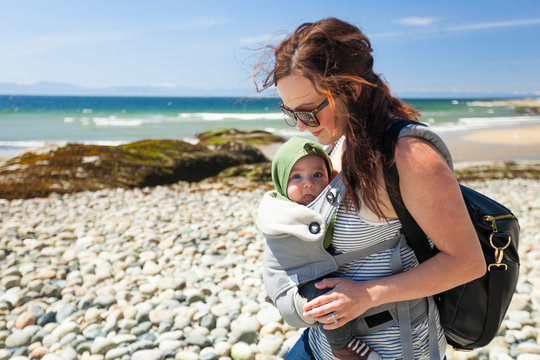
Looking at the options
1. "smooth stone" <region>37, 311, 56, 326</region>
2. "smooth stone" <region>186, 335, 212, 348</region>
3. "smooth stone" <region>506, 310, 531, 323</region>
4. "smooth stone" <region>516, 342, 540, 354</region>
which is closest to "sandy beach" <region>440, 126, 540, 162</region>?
"smooth stone" <region>506, 310, 531, 323</region>

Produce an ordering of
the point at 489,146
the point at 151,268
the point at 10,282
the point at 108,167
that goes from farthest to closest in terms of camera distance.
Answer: the point at 489,146, the point at 108,167, the point at 151,268, the point at 10,282

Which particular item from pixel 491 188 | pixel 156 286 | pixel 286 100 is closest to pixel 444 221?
pixel 286 100

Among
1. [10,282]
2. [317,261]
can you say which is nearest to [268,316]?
[317,261]

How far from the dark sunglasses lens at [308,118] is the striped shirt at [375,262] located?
33 centimetres

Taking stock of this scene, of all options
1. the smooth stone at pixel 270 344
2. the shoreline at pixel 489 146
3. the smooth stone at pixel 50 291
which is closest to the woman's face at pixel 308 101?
the smooth stone at pixel 270 344

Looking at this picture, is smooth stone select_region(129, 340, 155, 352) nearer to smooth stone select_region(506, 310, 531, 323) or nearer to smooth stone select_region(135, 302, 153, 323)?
smooth stone select_region(135, 302, 153, 323)

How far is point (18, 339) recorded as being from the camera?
3137 mm

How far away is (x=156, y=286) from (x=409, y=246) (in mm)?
3071

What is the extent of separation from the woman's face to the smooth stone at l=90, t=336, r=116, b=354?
2.39 m

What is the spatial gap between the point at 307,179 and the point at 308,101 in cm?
36

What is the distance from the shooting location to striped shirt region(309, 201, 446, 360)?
4.44ft

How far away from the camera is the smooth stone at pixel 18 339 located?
310 cm

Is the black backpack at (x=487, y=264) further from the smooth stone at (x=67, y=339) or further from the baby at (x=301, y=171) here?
the smooth stone at (x=67, y=339)

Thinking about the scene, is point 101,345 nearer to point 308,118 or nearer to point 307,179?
point 307,179
